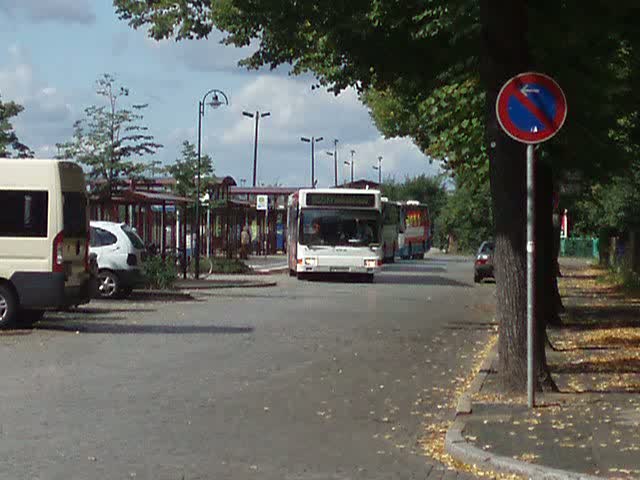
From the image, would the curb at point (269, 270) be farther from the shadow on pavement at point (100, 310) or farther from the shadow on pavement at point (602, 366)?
the shadow on pavement at point (602, 366)

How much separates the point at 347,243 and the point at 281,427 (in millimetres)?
28989

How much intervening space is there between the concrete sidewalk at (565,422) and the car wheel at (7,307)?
749 cm

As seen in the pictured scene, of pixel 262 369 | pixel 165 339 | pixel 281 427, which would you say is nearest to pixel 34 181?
pixel 165 339

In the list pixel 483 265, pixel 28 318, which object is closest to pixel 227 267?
pixel 483 265

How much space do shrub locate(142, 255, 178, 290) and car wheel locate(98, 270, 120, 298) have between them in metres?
3.33

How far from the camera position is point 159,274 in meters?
31.8

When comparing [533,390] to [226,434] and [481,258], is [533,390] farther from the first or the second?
[481,258]

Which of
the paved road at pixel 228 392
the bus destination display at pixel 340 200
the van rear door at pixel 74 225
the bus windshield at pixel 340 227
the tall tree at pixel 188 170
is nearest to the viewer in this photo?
the paved road at pixel 228 392

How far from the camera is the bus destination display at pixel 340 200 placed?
3953cm

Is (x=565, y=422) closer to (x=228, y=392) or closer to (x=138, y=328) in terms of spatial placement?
(x=228, y=392)

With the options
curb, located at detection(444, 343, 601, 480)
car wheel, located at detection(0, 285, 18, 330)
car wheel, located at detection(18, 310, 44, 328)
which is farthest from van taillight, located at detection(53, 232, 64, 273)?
curb, located at detection(444, 343, 601, 480)

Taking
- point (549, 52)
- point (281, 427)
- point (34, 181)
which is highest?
point (549, 52)

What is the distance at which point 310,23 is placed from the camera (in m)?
17.3

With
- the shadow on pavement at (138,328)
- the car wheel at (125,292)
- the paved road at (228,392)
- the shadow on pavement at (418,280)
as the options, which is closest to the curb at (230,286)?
the car wheel at (125,292)
